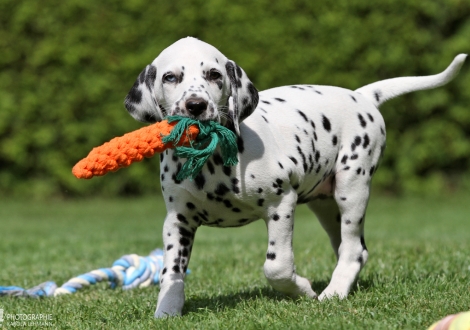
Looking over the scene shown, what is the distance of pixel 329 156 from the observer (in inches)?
195

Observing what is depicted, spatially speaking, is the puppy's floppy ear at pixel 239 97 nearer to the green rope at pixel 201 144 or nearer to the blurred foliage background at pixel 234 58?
the green rope at pixel 201 144

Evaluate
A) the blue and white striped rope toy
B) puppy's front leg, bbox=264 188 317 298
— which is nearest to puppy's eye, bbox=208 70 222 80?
puppy's front leg, bbox=264 188 317 298

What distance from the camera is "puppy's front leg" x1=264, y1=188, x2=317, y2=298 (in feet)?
14.5

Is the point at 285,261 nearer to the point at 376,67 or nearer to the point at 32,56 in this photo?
the point at 376,67

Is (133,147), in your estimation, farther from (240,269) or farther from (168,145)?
(240,269)

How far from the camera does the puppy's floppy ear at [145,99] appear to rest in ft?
14.5

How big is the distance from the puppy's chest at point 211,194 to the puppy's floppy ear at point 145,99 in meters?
0.26

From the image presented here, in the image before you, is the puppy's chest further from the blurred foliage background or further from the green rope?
the blurred foliage background

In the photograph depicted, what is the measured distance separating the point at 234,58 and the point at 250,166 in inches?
343

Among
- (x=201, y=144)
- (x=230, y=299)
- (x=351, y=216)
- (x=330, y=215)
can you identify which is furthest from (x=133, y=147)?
(x=330, y=215)

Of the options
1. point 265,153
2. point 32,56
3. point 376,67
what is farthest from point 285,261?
point 32,56

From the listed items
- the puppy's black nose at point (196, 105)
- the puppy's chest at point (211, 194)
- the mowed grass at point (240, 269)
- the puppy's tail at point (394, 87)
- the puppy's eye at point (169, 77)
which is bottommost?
the mowed grass at point (240, 269)

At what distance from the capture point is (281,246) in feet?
14.6

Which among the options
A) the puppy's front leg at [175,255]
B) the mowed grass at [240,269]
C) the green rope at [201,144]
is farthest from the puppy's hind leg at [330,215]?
the green rope at [201,144]
